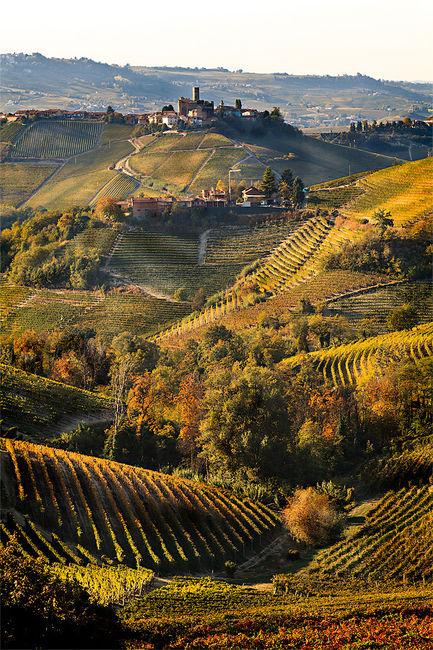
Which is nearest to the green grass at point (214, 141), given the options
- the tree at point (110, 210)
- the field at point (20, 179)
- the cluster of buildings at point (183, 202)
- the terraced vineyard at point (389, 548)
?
the field at point (20, 179)

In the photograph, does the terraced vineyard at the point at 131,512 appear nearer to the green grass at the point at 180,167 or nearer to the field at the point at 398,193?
the field at the point at 398,193

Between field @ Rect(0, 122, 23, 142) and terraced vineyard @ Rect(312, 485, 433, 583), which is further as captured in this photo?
field @ Rect(0, 122, 23, 142)

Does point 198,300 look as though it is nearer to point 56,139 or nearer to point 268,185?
point 268,185

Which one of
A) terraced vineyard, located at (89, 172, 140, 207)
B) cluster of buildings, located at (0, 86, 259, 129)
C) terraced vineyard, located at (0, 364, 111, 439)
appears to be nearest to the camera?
terraced vineyard, located at (0, 364, 111, 439)

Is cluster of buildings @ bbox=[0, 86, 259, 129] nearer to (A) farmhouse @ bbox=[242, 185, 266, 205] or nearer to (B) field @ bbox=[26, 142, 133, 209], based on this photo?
(B) field @ bbox=[26, 142, 133, 209]

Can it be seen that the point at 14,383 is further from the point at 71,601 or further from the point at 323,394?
the point at 71,601

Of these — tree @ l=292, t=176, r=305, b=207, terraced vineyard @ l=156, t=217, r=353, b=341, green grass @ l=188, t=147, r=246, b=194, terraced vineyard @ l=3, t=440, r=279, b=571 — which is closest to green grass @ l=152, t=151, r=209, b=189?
A: green grass @ l=188, t=147, r=246, b=194

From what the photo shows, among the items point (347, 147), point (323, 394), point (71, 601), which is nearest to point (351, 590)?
point (71, 601)
